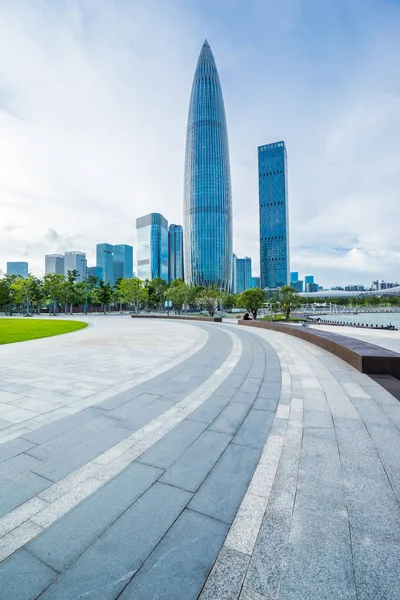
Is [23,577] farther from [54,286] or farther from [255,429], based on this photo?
[54,286]

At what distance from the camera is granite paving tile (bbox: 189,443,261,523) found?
275cm

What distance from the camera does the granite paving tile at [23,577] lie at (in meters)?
1.93

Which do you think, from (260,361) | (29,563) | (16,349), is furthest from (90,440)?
(16,349)

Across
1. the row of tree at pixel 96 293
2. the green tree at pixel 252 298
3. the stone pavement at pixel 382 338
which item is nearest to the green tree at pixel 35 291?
the row of tree at pixel 96 293

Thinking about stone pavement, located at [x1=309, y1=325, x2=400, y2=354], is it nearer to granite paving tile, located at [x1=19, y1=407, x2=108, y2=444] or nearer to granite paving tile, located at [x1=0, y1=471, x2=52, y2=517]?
granite paving tile, located at [x1=19, y1=407, x2=108, y2=444]

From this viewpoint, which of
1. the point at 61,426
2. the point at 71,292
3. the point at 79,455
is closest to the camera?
the point at 79,455

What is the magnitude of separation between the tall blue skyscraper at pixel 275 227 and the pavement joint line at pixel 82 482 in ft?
636

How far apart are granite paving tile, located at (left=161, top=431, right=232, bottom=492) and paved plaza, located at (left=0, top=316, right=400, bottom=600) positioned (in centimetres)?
2

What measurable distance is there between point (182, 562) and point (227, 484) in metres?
1.08

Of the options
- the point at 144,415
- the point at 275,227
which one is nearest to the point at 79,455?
the point at 144,415

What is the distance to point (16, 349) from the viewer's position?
12.9 metres

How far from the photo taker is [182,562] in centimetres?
216

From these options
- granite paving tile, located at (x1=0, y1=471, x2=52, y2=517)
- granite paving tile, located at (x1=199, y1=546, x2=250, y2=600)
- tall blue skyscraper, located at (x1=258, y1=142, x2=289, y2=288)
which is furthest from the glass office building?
granite paving tile, located at (x1=199, y1=546, x2=250, y2=600)

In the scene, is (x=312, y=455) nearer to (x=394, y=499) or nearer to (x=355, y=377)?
(x=394, y=499)
